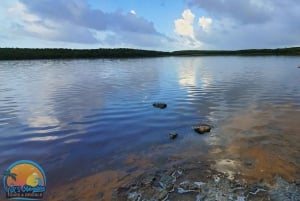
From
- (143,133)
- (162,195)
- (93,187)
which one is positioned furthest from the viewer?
(143,133)

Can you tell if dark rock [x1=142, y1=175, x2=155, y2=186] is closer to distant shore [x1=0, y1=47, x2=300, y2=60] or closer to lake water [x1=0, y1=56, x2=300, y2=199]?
lake water [x1=0, y1=56, x2=300, y2=199]

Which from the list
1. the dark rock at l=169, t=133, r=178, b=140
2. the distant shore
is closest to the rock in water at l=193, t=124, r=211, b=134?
the dark rock at l=169, t=133, r=178, b=140

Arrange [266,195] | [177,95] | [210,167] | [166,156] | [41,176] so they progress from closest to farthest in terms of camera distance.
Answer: [266,195] → [41,176] → [210,167] → [166,156] → [177,95]

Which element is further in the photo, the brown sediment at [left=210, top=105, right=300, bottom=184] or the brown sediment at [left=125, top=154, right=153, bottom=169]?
the brown sediment at [left=125, top=154, right=153, bottom=169]

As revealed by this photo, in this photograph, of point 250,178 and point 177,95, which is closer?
point 250,178

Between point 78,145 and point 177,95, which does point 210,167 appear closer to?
point 78,145

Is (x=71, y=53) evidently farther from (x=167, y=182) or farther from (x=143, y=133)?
(x=167, y=182)

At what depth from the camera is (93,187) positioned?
30.1 feet

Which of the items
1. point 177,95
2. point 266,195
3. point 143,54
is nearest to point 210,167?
point 266,195

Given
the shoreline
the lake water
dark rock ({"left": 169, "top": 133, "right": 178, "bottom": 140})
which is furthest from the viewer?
dark rock ({"left": 169, "top": 133, "right": 178, "bottom": 140})

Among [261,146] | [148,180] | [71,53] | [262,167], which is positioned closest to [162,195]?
[148,180]

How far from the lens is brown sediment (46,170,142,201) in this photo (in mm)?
8594

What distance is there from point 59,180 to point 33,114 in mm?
10827

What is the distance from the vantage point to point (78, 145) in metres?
13.2
